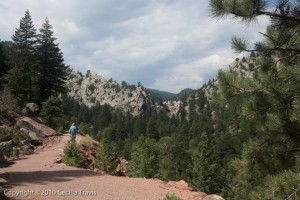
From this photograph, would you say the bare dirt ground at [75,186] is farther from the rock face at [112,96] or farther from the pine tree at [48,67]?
the rock face at [112,96]

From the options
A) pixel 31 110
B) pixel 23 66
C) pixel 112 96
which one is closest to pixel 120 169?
pixel 31 110

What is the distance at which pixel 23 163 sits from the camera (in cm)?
1630

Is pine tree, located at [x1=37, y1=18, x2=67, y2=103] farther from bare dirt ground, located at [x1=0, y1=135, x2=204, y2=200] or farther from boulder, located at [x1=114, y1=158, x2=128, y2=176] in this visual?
bare dirt ground, located at [x1=0, y1=135, x2=204, y2=200]

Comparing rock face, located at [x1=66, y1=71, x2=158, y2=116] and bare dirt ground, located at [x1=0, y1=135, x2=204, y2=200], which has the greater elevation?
rock face, located at [x1=66, y1=71, x2=158, y2=116]

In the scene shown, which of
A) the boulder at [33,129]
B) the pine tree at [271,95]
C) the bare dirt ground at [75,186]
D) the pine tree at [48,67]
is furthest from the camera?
the pine tree at [48,67]

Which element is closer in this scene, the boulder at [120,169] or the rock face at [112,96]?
the boulder at [120,169]

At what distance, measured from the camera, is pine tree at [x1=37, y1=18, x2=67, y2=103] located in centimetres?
3784

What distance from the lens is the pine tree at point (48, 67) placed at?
124 ft

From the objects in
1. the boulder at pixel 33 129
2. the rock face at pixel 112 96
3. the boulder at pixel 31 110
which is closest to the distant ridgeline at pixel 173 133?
the rock face at pixel 112 96

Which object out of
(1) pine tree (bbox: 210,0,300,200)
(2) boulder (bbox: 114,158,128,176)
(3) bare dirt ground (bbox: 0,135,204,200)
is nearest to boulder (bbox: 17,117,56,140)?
(2) boulder (bbox: 114,158,128,176)

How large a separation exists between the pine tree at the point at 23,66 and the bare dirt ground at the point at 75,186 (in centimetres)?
1963

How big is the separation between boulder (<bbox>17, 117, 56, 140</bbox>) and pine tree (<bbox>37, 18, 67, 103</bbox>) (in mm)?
10734

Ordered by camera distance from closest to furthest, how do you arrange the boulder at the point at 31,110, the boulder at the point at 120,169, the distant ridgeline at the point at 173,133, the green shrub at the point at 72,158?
the green shrub at the point at 72,158 → the boulder at the point at 120,169 → the distant ridgeline at the point at 173,133 → the boulder at the point at 31,110

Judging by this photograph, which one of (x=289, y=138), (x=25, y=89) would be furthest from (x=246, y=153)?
(x=25, y=89)
